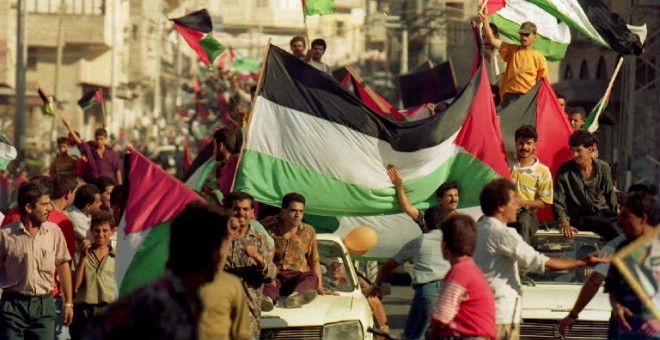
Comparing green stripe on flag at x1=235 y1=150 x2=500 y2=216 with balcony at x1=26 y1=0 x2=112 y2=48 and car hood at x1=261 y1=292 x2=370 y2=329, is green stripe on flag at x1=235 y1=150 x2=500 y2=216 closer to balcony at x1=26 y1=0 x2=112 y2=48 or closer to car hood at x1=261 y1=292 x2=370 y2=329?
car hood at x1=261 y1=292 x2=370 y2=329

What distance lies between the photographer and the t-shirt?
10.1 meters

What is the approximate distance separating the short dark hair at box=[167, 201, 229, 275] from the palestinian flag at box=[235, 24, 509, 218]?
737 centimetres

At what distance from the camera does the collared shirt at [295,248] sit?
14.4 m

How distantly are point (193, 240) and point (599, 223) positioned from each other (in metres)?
8.44

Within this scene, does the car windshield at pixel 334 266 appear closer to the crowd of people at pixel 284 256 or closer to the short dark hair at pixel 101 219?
the crowd of people at pixel 284 256

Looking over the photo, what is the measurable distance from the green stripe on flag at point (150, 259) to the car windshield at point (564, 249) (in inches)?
164

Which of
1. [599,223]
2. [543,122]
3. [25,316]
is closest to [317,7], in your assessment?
[543,122]

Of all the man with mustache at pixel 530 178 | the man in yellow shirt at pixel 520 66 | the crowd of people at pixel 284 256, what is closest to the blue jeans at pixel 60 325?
the crowd of people at pixel 284 256

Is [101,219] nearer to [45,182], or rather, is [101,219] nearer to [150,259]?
[45,182]

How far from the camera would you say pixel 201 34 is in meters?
21.6

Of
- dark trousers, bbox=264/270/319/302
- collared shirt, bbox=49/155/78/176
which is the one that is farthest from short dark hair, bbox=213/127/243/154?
collared shirt, bbox=49/155/78/176

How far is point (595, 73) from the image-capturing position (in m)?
42.0

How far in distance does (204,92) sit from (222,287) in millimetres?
76108

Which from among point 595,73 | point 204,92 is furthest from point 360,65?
point 595,73
